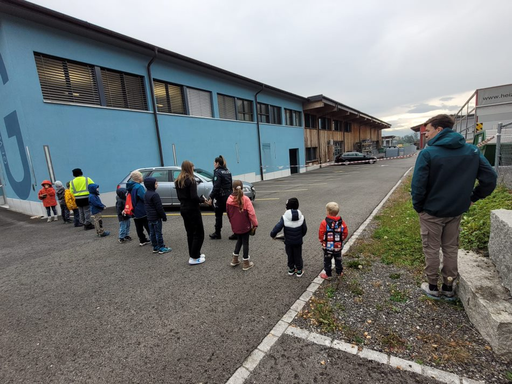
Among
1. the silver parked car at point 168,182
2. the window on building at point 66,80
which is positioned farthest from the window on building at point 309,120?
the window on building at point 66,80

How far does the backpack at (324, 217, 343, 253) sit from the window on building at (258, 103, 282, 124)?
56.4 ft

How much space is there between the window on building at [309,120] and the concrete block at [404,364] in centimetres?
2593

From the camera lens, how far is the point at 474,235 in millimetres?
3801

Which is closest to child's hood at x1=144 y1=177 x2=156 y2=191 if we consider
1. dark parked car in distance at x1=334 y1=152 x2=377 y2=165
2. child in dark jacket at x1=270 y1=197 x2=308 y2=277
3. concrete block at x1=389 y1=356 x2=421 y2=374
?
child in dark jacket at x1=270 y1=197 x2=308 y2=277

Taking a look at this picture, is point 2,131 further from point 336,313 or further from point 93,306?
point 336,313

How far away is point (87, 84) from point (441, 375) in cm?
1275

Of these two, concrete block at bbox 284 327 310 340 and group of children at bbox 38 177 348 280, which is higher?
group of children at bbox 38 177 348 280

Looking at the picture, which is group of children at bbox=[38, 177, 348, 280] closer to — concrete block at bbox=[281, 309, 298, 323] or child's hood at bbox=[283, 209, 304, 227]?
child's hood at bbox=[283, 209, 304, 227]

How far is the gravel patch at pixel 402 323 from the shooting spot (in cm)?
208

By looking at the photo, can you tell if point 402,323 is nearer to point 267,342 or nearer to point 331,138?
point 267,342

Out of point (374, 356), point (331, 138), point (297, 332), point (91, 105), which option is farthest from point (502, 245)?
point (331, 138)

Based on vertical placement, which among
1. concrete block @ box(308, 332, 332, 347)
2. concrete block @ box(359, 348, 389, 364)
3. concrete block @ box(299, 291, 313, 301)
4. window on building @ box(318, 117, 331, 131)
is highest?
window on building @ box(318, 117, 331, 131)

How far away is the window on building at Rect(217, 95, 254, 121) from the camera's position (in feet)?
52.6

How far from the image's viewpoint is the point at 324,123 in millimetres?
30062
